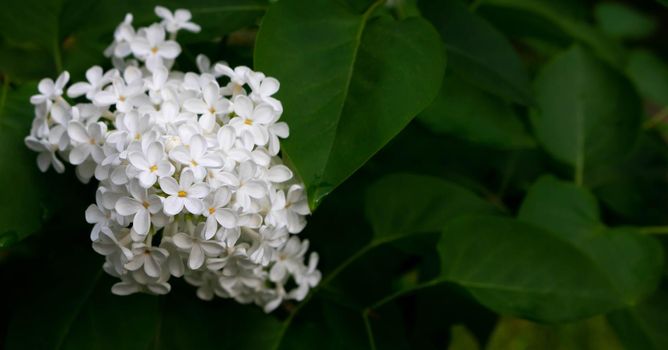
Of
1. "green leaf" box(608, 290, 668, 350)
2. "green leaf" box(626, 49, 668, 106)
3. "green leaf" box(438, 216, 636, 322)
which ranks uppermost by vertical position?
"green leaf" box(438, 216, 636, 322)

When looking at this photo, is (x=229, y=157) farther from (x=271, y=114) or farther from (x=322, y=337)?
(x=322, y=337)

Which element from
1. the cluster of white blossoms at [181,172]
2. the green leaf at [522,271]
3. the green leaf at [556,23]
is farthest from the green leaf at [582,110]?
the cluster of white blossoms at [181,172]

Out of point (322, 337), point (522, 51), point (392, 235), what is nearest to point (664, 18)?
point (522, 51)

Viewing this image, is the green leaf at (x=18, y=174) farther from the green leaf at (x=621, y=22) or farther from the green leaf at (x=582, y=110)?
the green leaf at (x=621, y=22)

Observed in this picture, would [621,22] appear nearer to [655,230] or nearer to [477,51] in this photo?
[655,230]

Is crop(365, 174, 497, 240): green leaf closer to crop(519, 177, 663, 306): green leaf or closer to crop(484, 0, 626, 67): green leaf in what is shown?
crop(519, 177, 663, 306): green leaf

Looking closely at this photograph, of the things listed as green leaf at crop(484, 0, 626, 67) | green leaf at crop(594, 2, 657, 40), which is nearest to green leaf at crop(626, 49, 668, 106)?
green leaf at crop(484, 0, 626, 67)

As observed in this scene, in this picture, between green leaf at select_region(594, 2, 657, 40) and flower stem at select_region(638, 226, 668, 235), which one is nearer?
flower stem at select_region(638, 226, 668, 235)
